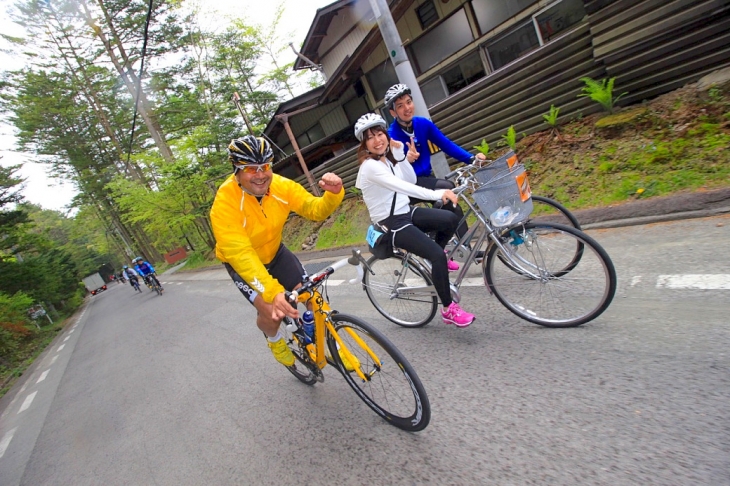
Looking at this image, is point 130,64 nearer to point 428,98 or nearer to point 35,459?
point 428,98

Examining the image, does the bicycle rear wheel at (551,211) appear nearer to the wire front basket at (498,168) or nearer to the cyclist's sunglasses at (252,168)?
the wire front basket at (498,168)

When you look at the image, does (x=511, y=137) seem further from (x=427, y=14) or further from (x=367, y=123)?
(x=427, y=14)

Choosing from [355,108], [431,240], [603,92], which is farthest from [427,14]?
[431,240]

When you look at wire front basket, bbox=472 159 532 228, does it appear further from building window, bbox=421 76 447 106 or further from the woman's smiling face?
building window, bbox=421 76 447 106

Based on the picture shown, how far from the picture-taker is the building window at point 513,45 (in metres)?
9.94

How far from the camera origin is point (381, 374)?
2.55m

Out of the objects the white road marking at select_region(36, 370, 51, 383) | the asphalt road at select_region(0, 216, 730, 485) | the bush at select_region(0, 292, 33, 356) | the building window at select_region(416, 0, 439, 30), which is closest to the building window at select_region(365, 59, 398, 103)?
the building window at select_region(416, 0, 439, 30)

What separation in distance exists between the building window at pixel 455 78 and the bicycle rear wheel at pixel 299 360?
1084 cm

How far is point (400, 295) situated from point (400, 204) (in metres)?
1.09

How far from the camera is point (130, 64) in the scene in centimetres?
2061

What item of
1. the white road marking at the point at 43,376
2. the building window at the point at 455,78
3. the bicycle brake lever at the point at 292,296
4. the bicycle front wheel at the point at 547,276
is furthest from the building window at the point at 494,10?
the white road marking at the point at 43,376

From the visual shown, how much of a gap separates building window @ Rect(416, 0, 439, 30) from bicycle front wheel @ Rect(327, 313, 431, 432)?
41.0 feet

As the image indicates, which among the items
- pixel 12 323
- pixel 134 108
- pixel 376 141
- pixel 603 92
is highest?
pixel 134 108

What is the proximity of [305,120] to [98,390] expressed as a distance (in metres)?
17.6
